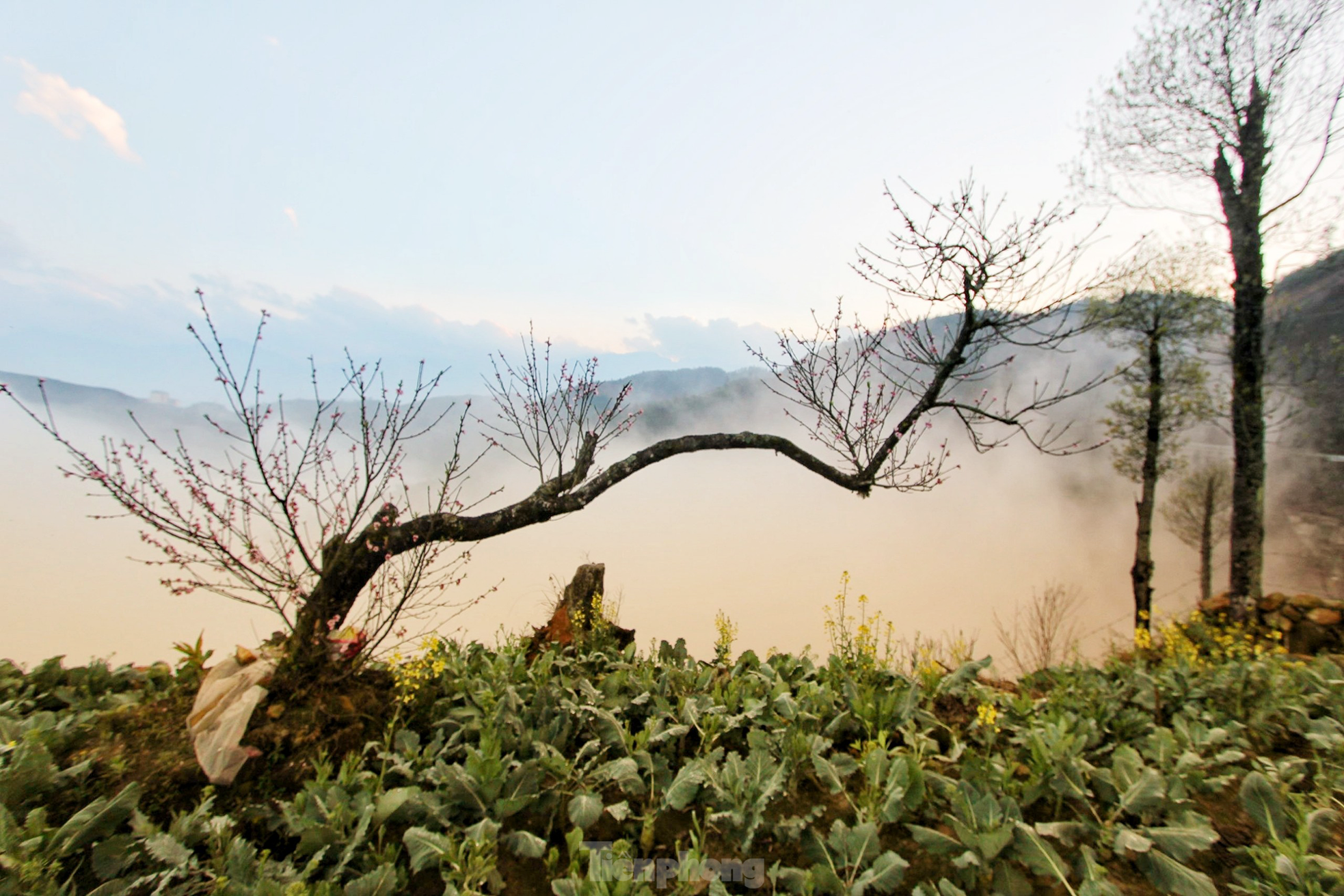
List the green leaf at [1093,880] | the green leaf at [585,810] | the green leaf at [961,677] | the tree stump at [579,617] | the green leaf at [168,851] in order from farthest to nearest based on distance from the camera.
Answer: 1. the tree stump at [579,617]
2. the green leaf at [961,677]
3. the green leaf at [585,810]
4. the green leaf at [168,851]
5. the green leaf at [1093,880]

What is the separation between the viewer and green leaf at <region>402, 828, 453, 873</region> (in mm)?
2477

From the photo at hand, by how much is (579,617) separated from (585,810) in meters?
2.46

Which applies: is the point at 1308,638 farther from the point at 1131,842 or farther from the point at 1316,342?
the point at 1131,842

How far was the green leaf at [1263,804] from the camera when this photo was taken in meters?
2.81

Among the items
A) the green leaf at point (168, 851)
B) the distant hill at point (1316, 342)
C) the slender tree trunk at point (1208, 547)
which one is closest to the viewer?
the green leaf at point (168, 851)

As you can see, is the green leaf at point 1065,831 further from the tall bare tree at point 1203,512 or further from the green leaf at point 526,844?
the tall bare tree at point 1203,512

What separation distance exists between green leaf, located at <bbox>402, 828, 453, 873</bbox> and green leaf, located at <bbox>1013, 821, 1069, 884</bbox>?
2310 mm

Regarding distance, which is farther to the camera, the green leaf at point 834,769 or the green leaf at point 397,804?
the green leaf at point 834,769

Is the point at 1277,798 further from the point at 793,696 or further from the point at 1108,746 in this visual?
the point at 793,696

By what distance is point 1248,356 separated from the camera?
761 cm

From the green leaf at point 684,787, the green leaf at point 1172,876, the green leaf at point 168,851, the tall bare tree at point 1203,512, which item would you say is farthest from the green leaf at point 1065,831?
the tall bare tree at point 1203,512

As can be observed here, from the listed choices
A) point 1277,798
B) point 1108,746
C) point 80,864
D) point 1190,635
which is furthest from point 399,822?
point 1190,635

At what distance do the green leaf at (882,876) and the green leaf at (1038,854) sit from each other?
0.51m

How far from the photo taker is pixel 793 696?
416 centimetres
